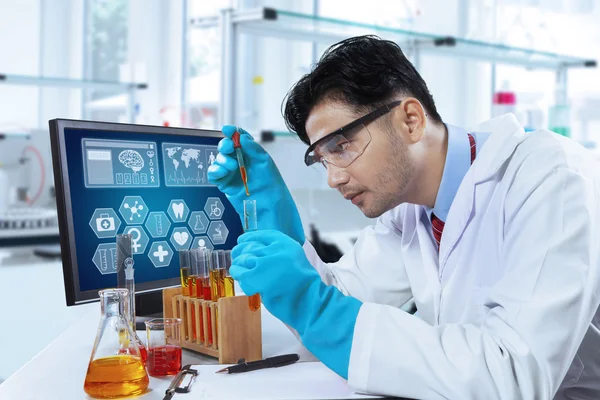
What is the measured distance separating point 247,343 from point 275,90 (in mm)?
4169

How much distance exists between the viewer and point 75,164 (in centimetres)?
129

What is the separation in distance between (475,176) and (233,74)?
130 cm

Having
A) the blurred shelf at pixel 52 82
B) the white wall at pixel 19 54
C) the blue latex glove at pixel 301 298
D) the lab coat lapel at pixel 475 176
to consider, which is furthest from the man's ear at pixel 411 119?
the white wall at pixel 19 54

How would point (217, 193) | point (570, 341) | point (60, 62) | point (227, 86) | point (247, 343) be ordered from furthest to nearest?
point (60, 62), point (227, 86), point (217, 193), point (247, 343), point (570, 341)

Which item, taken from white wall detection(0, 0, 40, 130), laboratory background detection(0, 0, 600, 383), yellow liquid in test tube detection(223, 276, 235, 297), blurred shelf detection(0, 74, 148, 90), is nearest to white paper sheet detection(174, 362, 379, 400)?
yellow liquid in test tube detection(223, 276, 235, 297)

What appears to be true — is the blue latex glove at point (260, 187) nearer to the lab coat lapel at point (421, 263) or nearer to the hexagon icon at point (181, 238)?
the hexagon icon at point (181, 238)

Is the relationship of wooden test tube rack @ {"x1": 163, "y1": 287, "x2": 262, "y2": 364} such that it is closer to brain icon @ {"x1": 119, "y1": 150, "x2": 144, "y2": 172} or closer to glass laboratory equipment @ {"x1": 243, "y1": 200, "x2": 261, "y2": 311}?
glass laboratory equipment @ {"x1": 243, "y1": 200, "x2": 261, "y2": 311}

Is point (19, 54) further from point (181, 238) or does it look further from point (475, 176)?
point (475, 176)

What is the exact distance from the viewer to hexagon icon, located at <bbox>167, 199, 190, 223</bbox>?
144 cm

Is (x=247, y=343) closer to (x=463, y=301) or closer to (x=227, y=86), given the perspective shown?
(x=463, y=301)

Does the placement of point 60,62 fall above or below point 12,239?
above

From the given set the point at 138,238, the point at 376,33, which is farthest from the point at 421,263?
the point at 376,33

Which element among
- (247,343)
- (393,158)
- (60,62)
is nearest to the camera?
(247,343)

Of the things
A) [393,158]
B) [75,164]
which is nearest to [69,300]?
[75,164]
